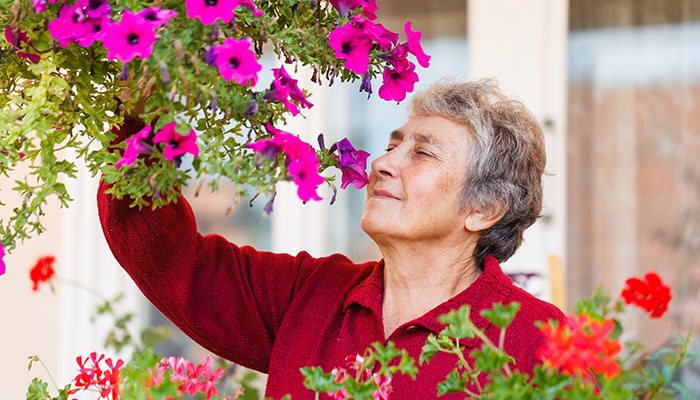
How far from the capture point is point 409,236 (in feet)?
5.32

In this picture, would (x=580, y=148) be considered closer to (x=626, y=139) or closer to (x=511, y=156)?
(x=626, y=139)

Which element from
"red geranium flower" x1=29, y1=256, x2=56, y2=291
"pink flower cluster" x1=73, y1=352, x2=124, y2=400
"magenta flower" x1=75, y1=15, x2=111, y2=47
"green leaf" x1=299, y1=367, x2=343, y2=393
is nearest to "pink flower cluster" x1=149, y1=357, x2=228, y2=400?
"pink flower cluster" x1=73, y1=352, x2=124, y2=400

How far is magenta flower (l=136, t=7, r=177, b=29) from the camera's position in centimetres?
88

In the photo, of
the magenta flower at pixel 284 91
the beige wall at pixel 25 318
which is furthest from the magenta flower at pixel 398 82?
the beige wall at pixel 25 318

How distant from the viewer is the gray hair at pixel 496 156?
66.8 inches

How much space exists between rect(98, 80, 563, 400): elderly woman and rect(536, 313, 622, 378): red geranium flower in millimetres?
820

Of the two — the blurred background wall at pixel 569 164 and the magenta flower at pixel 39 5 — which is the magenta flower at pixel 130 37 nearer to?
the magenta flower at pixel 39 5

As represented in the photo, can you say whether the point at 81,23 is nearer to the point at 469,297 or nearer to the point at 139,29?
the point at 139,29

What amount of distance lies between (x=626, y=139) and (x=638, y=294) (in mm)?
1574

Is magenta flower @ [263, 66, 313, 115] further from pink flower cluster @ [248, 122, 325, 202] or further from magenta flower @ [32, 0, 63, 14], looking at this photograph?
magenta flower @ [32, 0, 63, 14]

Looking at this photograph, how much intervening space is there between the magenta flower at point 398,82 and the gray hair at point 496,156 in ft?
1.55

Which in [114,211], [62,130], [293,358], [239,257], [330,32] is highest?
[330,32]

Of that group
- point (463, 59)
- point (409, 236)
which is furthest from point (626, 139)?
point (409, 236)

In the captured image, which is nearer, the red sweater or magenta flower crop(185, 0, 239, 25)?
magenta flower crop(185, 0, 239, 25)
